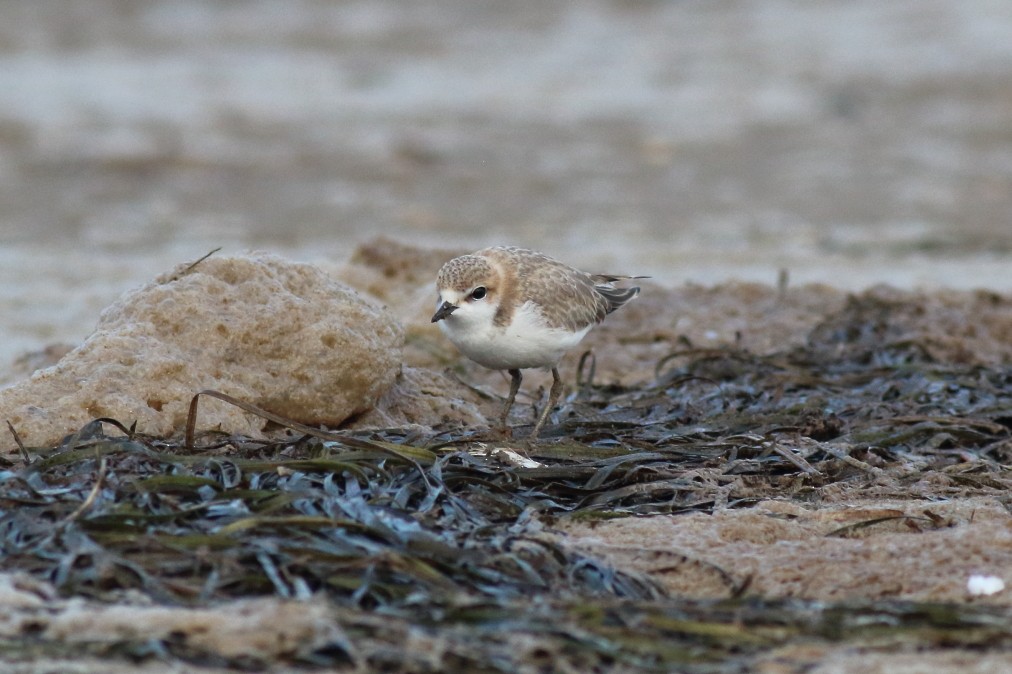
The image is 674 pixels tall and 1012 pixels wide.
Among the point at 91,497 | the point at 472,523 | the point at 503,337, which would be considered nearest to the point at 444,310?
the point at 503,337

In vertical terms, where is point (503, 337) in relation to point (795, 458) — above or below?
above

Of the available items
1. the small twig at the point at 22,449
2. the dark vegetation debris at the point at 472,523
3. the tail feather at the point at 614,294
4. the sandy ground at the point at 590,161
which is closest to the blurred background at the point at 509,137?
the sandy ground at the point at 590,161

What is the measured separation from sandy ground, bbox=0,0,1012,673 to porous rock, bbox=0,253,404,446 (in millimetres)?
1226

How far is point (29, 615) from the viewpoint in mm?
3045

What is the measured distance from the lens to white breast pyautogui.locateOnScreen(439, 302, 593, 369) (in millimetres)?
4375

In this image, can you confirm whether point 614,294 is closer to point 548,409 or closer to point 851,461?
point 548,409

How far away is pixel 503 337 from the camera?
4.41 metres

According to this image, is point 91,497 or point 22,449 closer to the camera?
point 91,497

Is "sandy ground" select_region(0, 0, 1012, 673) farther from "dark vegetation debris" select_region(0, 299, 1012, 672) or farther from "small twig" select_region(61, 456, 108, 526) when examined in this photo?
"small twig" select_region(61, 456, 108, 526)

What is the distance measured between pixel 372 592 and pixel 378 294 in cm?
377

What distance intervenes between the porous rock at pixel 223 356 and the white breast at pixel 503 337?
0.36m

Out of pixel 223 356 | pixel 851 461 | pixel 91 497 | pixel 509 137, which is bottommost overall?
pixel 851 461

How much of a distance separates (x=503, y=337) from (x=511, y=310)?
0.09 meters

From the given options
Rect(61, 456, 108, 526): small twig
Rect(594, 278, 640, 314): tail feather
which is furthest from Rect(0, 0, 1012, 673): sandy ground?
Rect(594, 278, 640, 314): tail feather
